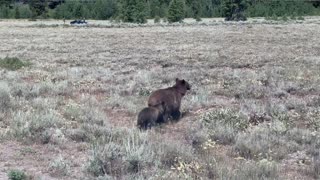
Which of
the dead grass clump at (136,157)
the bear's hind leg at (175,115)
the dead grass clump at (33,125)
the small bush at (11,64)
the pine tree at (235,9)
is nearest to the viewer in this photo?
→ the dead grass clump at (136,157)

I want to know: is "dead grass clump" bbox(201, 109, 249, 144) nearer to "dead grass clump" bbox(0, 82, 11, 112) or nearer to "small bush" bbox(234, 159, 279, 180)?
"small bush" bbox(234, 159, 279, 180)

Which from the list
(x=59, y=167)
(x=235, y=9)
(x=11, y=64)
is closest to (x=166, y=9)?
(x=235, y=9)

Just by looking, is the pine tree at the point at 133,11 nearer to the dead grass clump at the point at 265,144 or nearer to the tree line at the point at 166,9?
the tree line at the point at 166,9

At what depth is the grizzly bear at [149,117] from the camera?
348 inches

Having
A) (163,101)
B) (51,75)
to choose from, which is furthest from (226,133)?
(51,75)

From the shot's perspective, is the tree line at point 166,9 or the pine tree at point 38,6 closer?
the tree line at point 166,9

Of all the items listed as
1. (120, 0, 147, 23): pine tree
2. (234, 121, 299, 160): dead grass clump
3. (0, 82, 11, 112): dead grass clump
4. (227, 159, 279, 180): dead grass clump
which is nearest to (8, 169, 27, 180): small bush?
(227, 159, 279, 180): dead grass clump

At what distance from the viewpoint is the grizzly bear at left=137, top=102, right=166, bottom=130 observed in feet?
29.0

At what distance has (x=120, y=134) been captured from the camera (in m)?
8.23

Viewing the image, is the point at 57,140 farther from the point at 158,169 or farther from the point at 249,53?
the point at 249,53

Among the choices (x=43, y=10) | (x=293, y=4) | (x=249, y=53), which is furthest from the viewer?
(x=43, y=10)

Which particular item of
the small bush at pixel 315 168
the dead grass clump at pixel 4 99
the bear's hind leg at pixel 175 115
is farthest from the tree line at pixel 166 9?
the small bush at pixel 315 168

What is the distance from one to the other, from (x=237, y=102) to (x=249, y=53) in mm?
13511

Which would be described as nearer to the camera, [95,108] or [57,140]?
[57,140]
